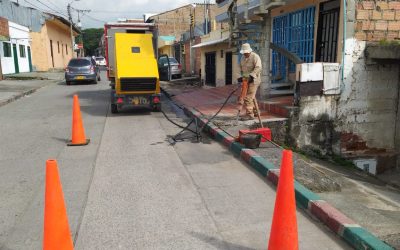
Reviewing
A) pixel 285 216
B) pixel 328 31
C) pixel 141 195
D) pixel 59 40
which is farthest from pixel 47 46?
pixel 285 216

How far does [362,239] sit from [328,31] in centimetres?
738

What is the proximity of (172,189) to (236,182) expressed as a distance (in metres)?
→ 0.99

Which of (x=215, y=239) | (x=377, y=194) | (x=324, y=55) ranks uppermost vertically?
(x=324, y=55)

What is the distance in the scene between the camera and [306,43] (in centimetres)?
1048

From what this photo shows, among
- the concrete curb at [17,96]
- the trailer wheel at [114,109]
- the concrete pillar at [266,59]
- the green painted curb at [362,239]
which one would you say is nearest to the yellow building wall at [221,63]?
the concrete pillar at [266,59]

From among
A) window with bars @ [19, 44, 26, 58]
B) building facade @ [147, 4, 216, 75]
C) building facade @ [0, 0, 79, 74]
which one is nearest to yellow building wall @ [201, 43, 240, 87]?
building facade @ [147, 4, 216, 75]

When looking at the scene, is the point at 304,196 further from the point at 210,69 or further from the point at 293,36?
the point at 210,69

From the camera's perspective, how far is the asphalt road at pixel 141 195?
3.68m

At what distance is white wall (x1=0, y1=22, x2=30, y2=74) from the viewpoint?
25.6 meters

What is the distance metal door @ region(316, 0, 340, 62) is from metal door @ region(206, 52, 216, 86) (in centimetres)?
1039

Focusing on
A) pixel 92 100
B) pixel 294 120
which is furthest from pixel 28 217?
pixel 92 100

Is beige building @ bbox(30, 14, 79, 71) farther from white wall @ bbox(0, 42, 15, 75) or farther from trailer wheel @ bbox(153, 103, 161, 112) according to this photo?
trailer wheel @ bbox(153, 103, 161, 112)

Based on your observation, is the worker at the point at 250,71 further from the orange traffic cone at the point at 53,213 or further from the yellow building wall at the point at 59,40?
the yellow building wall at the point at 59,40

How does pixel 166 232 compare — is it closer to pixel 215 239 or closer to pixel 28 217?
pixel 215 239
